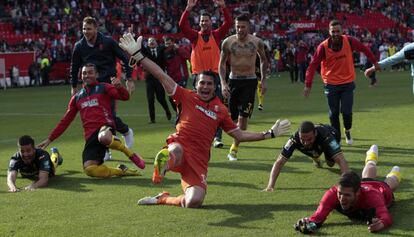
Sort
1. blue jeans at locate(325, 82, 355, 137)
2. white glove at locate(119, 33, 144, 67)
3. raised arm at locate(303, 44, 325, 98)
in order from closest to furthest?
white glove at locate(119, 33, 144, 67)
raised arm at locate(303, 44, 325, 98)
blue jeans at locate(325, 82, 355, 137)

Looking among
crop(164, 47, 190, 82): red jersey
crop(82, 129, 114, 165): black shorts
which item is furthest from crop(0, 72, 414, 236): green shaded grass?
crop(164, 47, 190, 82): red jersey

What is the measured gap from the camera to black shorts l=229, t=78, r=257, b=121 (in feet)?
42.8

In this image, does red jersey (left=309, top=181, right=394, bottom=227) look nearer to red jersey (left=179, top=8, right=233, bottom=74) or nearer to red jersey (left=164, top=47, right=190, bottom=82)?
red jersey (left=179, top=8, right=233, bottom=74)

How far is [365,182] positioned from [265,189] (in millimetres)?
1705

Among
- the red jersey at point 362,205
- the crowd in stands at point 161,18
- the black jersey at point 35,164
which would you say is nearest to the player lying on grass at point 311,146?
the red jersey at point 362,205

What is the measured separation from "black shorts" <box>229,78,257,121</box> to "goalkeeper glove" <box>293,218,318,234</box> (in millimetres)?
5787

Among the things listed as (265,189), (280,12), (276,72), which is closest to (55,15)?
(276,72)

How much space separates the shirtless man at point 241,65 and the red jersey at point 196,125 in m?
3.61

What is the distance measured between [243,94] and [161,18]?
135 feet

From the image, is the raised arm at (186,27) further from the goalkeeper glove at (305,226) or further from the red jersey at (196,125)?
the goalkeeper glove at (305,226)

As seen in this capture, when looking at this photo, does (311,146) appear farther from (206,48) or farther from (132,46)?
(206,48)

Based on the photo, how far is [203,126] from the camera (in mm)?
9031

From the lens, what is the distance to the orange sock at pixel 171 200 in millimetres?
8695

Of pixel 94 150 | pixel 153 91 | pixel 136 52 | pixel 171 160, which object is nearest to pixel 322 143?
pixel 171 160
